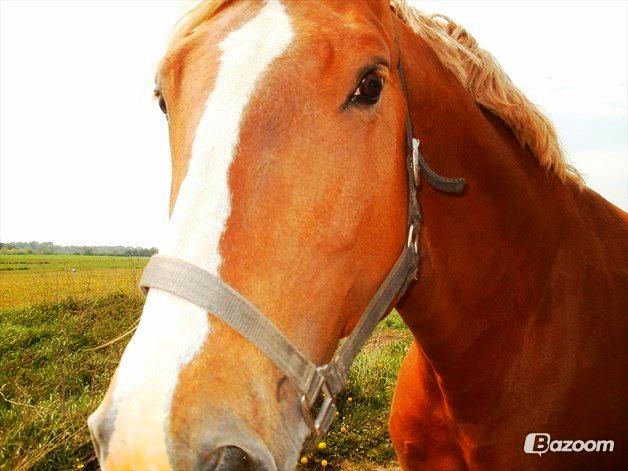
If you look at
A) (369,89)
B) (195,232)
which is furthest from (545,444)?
(195,232)

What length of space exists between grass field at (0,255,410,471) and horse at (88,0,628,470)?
3.39ft

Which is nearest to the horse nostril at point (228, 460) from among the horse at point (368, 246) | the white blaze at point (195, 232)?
the horse at point (368, 246)

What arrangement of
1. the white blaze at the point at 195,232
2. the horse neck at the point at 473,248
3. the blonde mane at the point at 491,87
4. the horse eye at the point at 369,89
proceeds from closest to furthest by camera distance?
the white blaze at the point at 195,232 → the horse eye at the point at 369,89 → the horse neck at the point at 473,248 → the blonde mane at the point at 491,87

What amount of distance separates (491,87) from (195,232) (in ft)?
5.79

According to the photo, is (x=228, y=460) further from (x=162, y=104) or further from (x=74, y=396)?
(x=74, y=396)

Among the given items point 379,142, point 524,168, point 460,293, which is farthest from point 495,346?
point 379,142

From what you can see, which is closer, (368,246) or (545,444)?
(368,246)

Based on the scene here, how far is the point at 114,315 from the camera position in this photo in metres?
12.4

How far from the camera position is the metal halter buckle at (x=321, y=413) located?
1.27 m

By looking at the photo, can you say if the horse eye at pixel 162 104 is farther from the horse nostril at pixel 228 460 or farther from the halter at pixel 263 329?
the horse nostril at pixel 228 460

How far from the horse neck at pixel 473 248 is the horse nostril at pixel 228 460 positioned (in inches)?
44.4

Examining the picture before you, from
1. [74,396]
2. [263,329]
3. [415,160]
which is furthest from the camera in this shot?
[74,396]

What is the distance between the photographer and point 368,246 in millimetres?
1551

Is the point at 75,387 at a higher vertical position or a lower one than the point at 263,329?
lower
